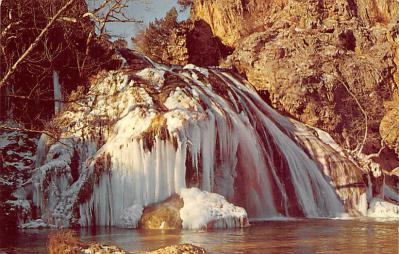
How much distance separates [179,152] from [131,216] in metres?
2.29

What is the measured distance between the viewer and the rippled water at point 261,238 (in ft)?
34.1

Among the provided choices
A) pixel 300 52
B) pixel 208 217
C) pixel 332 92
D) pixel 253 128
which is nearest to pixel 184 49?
pixel 300 52

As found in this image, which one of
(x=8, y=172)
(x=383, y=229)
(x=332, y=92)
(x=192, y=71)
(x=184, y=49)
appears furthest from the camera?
(x=184, y=49)

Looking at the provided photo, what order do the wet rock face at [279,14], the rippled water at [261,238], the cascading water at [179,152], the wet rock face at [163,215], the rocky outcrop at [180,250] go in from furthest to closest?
the wet rock face at [279,14]
the cascading water at [179,152]
the wet rock face at [163,215]
the rippled water at [261,238]
the rocky outcrop at [180,250]

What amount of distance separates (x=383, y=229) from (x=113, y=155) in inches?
298

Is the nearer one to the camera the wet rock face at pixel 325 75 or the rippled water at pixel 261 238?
the rippled water at pixel 261 238

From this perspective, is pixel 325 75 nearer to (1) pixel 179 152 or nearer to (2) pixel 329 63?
(2) pixel 329 63

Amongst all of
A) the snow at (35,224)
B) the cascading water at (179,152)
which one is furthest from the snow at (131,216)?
the snow at (35,224)

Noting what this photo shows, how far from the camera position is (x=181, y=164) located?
53.0ft

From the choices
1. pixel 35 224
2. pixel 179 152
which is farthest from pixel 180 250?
pixel 35 224

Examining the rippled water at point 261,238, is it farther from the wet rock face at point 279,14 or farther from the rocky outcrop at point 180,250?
the wet rock face at point 279,14

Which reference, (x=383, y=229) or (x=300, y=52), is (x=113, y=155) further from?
(x=300, y=52)

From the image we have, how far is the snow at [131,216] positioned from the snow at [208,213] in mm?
1230

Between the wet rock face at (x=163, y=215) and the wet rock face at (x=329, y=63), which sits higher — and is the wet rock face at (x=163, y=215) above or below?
below
